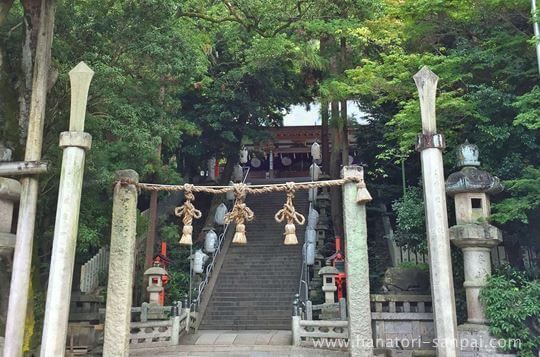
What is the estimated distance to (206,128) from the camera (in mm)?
18078

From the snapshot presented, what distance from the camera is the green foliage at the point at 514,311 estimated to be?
7.74m

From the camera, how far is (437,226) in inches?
284

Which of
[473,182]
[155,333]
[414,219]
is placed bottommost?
[155,333]

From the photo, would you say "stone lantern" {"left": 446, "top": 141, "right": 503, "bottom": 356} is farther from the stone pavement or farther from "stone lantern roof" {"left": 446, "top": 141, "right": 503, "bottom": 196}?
the stone pavement

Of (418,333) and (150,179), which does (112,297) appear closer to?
(418,333)

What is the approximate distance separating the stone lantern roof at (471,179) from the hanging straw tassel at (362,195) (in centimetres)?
213

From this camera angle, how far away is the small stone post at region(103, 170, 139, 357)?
292 inches

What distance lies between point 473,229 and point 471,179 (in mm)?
954

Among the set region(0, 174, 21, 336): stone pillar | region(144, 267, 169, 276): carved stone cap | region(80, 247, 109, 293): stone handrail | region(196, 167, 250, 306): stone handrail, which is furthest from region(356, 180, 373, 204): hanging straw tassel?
region(80, 247, 109, 293): stone handrail

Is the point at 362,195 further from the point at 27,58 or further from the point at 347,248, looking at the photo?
the point at 27,58

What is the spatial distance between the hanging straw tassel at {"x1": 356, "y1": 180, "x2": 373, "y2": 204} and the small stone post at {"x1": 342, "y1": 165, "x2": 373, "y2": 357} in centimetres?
5

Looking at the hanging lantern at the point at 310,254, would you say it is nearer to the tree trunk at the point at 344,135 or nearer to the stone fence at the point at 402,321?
the tree trunk at the point at 344,135

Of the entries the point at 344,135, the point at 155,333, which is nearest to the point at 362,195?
the point at 155,333

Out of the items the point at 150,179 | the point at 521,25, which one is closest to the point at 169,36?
the point at 150,179
